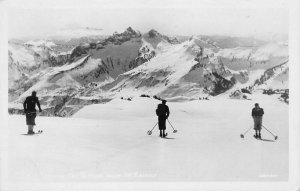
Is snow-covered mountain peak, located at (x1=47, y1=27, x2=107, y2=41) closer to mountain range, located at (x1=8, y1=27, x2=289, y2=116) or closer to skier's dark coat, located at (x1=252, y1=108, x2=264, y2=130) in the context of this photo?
mountain range, located at (x1=8, y1=27, x2=289, y2=116)

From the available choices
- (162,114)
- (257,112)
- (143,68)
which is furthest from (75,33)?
(257,112)

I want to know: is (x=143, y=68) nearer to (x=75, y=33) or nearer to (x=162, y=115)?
(x=162, y=115)

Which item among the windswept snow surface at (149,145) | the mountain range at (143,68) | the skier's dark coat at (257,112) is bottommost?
the windswept snow surface at (149,145)

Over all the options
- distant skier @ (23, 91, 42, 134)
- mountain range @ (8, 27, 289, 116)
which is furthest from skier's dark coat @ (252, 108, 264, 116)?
distant skier @ (23, 91, 42, 134)

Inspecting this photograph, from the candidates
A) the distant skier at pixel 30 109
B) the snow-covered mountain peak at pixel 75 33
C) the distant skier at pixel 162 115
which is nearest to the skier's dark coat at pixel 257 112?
the distant skier at pixel 162 115

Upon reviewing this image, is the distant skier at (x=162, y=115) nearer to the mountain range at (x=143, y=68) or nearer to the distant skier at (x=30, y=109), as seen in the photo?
the mountain range at (x=143, y=68)

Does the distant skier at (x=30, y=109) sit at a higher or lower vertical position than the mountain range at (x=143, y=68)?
lower

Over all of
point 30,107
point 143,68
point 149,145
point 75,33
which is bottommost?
point 149,145
